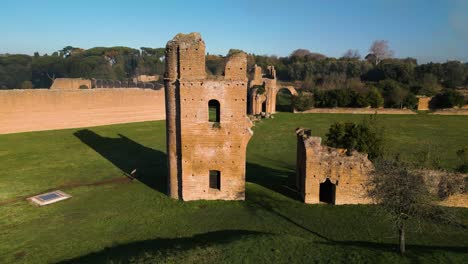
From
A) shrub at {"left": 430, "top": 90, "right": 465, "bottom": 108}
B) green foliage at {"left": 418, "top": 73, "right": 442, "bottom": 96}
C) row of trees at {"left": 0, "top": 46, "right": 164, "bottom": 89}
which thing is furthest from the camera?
row of trees at {"left": 0, "top": 46, "right": 164, "bottom": 89}

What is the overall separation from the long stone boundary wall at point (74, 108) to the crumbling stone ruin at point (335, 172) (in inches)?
965

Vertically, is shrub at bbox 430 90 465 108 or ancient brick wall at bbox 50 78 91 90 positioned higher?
ancient brick wall at bbox 50 78 91 90

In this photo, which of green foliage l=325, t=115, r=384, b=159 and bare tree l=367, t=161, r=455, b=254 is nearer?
bare tree l=367, t=161, r=455, b=254

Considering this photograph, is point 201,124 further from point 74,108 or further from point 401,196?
point 74,108

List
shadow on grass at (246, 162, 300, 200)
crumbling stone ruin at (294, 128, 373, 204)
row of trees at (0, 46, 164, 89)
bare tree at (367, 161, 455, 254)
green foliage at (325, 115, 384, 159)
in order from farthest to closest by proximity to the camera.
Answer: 1. row of trees at (0, 46, 164, 89)
2. green foliage at (325, 115, 384, 159)
3. shadow on grass at (246, 162, 300, 200)
4. crumbling stone ruin at (294, 128, 373, 204)
5. bare tree at (367, 161, 455, 254)

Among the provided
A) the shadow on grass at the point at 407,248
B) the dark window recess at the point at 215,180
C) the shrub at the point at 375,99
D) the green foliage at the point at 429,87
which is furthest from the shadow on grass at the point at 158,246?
the green foliage at the point at 429,87

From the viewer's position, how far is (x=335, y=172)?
45.5 ft

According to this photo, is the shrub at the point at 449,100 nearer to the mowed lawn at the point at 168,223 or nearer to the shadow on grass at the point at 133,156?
the mowed lawn at the point at 168,223

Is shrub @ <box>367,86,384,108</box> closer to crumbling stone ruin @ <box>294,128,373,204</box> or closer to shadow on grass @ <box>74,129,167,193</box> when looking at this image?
shadow on grass @ <box>74,129,167,193</box>

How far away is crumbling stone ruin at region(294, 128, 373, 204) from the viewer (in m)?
13.7

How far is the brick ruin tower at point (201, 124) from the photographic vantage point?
13.8 metres

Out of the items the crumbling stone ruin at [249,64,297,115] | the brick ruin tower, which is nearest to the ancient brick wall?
the crumbling stone ruin at [249,64,297,115]

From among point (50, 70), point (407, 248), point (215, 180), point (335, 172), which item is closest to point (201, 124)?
point (215, 180)

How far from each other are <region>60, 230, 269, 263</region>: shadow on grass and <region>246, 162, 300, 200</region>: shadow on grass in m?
4.66
